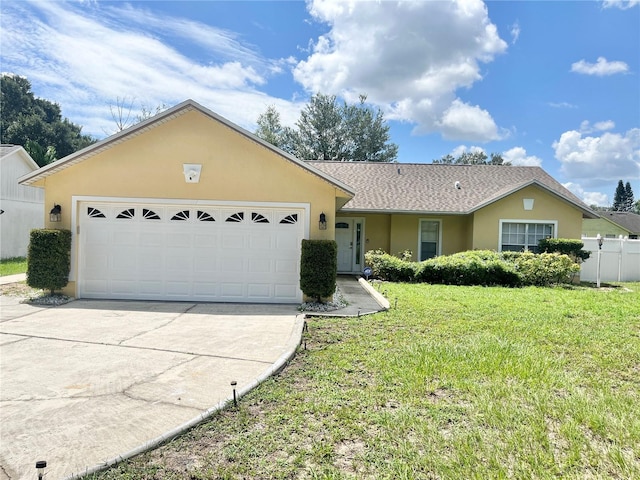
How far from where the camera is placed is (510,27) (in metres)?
13.6

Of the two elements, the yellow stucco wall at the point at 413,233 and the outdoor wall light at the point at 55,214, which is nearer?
the outdoor wall light at the point at 55,214

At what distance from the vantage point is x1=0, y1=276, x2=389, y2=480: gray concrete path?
131 inches

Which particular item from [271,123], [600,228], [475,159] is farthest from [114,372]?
[475,159]

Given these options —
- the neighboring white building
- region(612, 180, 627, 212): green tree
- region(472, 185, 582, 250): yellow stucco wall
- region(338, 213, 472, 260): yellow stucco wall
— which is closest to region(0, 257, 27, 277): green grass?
the neighboring white building

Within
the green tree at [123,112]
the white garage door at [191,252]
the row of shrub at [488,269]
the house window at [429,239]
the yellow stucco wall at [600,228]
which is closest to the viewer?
the white garage door at [191,252]

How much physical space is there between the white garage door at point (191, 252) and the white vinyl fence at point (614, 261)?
13.7 metres

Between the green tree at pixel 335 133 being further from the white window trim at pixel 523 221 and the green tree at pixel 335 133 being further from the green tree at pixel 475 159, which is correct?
the white window trim at pixel 523 221

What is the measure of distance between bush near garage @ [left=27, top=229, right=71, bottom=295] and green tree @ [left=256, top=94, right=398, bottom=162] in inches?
1092

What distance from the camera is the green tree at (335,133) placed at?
35750mm

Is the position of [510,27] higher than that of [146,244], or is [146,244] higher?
[510,27]

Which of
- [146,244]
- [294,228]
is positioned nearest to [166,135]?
[146,244]

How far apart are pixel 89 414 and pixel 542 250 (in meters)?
16.4

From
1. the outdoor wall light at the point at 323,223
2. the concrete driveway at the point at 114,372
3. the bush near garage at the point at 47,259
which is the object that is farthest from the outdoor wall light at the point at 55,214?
the outdoor wall light at the point at 323,223

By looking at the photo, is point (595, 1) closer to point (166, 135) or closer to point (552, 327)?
point (552, 327)
